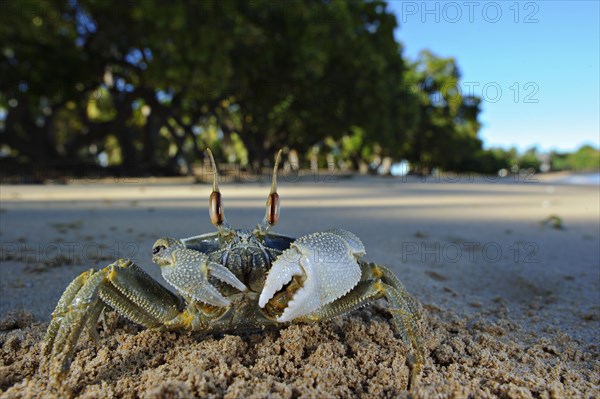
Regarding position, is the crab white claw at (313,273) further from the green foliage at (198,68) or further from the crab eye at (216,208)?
the green foliage at (198,68)

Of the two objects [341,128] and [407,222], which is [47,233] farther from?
[341,128]

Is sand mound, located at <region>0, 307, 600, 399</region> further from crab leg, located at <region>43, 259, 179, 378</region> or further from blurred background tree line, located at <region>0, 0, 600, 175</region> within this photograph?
blurred background tree line, located at <region>0, 0, 600, 175</region>

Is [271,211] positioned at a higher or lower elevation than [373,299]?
higher

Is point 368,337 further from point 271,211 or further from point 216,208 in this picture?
point 216,208

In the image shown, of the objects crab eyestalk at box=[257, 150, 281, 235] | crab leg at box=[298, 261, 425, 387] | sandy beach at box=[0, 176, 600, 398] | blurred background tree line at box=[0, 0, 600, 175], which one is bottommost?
sandy beach at box=[0, 176, 600, 398]

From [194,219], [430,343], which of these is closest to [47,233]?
[194,219]

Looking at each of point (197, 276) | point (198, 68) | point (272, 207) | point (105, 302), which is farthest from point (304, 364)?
point (198, 68)

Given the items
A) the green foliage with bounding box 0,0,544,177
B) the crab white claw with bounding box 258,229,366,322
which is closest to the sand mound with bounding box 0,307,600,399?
the crab white claw with bounding box 258,229,366,322
